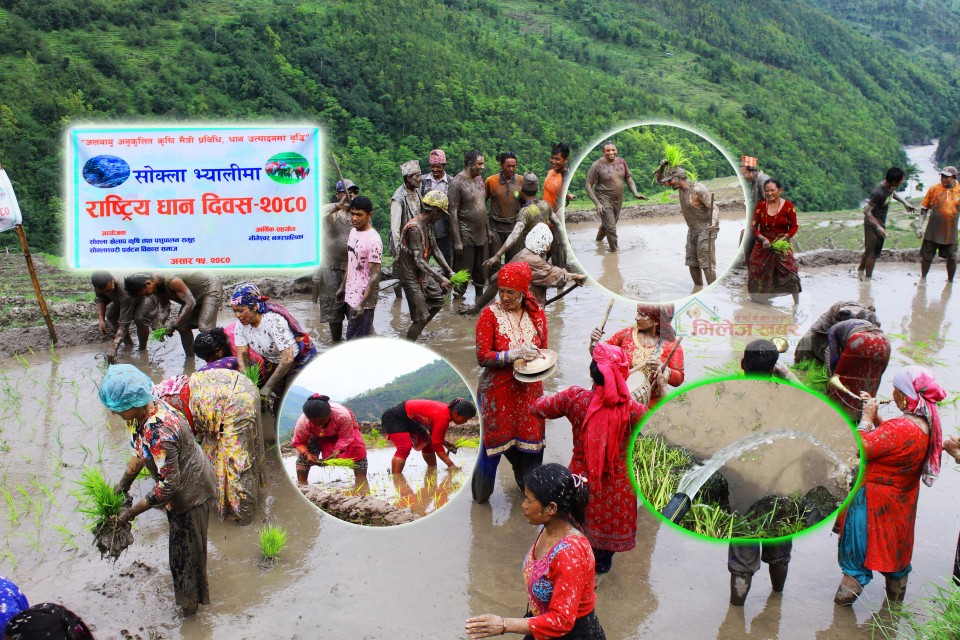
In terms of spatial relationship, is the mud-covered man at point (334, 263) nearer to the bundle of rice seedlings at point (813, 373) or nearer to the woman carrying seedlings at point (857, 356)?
the bundle of rice seedlings at point (813, 373)

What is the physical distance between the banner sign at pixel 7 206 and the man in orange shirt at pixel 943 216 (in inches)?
403

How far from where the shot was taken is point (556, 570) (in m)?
3.15

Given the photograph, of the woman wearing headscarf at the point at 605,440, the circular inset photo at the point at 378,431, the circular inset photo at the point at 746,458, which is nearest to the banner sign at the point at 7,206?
the circular inset photo at the point at 378,431

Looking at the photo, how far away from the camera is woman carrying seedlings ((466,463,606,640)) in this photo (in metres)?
3.11

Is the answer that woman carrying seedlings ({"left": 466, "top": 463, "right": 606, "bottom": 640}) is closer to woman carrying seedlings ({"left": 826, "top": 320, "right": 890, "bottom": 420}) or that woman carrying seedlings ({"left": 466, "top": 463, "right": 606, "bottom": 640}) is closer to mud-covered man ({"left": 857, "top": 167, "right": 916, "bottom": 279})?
woman carrying seedlings ({"left": 826, "top": 320, "right": 890, "bottom": 420})

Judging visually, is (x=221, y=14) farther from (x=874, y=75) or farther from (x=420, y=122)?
(x=874, y=75)

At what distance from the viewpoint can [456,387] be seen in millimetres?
4590

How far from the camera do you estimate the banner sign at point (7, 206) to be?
785 centimetres

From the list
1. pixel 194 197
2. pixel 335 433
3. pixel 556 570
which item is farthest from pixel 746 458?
pixel 194 197

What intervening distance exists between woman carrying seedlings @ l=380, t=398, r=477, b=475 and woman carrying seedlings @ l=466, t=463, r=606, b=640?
1298mm

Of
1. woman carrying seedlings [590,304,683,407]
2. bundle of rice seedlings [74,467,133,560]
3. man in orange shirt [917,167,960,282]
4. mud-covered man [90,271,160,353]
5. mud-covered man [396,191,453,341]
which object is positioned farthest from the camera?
man in orange shirt [917,167,960,282]

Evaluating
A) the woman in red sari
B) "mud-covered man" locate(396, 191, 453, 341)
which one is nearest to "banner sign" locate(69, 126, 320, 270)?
"mud-covered man" locate(396, 191, 453, 341)

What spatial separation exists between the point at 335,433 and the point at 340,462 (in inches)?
9.2

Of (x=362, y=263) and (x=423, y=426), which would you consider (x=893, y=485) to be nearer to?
(x=423, y=426)
